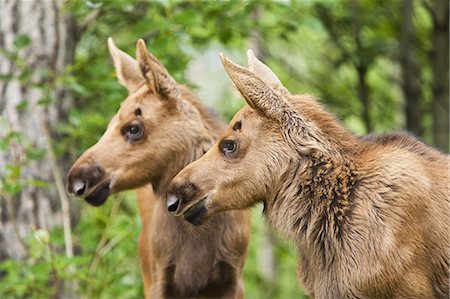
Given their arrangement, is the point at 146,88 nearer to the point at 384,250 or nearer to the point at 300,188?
the point at 300,188

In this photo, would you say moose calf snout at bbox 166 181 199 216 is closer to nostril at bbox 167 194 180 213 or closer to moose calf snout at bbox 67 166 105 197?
nostril at bbox 167 194 180 213

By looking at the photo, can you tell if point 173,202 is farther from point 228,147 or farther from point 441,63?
point 441,63

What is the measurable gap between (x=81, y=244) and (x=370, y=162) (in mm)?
5082

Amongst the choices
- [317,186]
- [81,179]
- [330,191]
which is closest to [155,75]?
[81,179]

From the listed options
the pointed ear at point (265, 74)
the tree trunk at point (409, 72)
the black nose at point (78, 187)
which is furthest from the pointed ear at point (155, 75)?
the tree trunk at point (409, 72)

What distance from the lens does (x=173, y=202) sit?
741 cm

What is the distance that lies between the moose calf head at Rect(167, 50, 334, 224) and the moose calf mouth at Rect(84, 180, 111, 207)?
131 centimetres

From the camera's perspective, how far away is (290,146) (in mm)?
7207

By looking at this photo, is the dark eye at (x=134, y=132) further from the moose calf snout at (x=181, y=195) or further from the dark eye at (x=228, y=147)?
the dark eye at (x=228, y=147)

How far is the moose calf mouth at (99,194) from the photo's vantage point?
28.1ft

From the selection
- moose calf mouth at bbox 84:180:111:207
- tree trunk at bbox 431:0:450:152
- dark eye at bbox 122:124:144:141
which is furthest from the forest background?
tree trunk at bbox 431:0:450:152

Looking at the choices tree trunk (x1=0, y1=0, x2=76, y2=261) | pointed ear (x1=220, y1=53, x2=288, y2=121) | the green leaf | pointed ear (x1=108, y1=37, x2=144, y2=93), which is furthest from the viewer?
tree trunk (x1=0, y1=0, x2=76, y2=261)

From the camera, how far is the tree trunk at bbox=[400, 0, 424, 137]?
14.4m

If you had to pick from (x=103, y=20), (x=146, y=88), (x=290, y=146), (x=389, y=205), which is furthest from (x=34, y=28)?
(x=389, y=205)
